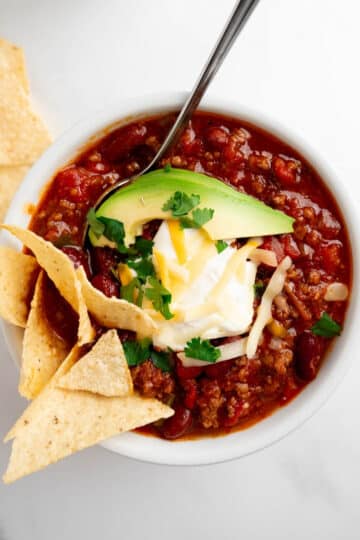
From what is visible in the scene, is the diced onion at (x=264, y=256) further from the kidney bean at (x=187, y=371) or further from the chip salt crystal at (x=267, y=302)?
the kidney bean at (x=187, y=371)

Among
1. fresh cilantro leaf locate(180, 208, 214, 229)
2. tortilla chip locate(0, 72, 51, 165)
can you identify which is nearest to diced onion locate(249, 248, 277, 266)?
fresh cilantro leaf locate(180, 208, 214, 229)

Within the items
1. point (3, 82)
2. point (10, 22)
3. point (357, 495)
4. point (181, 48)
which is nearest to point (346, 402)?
point (357, 495)

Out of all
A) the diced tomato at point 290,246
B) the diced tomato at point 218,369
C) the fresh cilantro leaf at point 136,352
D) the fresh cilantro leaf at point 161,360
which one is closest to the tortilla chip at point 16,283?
the fresh cilantro leaf at point 136,352

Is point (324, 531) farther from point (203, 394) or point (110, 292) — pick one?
point (110, 292)

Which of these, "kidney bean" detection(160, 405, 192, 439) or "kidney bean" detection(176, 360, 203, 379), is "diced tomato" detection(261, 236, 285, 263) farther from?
"kidney bean" detection(160, 405, 192, 439)

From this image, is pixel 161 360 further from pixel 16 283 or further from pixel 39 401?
pixel 16 283

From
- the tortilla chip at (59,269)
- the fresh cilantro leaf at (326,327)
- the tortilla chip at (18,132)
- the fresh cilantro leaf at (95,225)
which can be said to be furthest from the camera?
the tortilla chip at (18,132)

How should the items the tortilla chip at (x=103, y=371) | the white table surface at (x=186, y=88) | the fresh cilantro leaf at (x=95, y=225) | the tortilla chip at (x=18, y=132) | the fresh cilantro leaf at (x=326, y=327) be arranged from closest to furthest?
the tortilla chip at (x=103, y=371), the fresh cilantro leaf at (x=95, y=225), the fresh cilantro leaf at (x=326, y=327), the tortilla chip at (x=18, y=132), the white table surface at (x=186, y=88)
